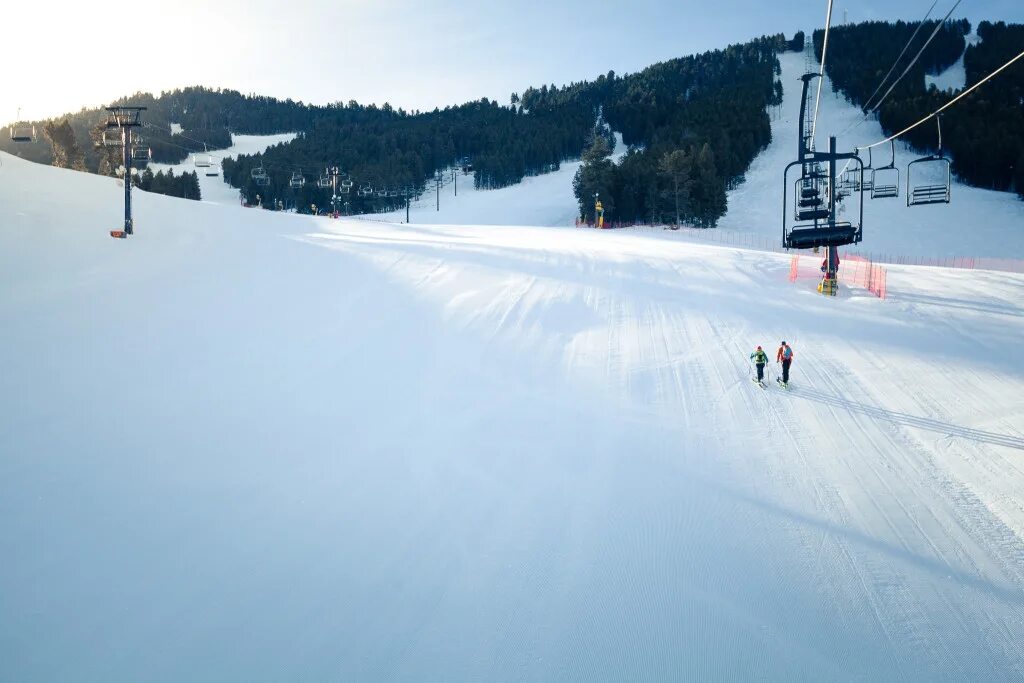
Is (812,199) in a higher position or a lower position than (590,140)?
lower

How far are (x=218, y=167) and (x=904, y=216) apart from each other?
121 m

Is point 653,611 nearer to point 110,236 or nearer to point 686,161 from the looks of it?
point 110,236

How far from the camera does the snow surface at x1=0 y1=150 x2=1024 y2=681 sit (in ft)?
20.9

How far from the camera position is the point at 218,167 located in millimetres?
117250

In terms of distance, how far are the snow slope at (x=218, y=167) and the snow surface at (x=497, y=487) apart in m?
58.4

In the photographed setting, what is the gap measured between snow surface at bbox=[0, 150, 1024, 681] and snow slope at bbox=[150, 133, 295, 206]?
58.4m

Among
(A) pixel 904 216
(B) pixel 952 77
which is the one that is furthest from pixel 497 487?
(B) pixel 952 77

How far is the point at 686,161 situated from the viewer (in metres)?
56.1

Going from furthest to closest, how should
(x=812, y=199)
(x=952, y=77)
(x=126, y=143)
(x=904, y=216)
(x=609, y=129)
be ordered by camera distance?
(x=609, y=129) → (x=952, y=77) → (x=904, y=216) → (x=126, y=143) → (x=812, y=199)

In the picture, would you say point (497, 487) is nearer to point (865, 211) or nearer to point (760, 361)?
point (760, 361)

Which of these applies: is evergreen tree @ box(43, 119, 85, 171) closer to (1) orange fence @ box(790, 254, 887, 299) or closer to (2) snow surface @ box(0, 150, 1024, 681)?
(2) snow surface @ box(0, 150, 1024, 681)

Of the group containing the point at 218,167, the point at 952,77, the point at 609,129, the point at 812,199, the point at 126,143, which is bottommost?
the point at 812,199

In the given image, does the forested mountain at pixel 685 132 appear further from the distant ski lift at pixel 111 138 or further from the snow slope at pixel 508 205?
the distant ski lift at pixel 111 138

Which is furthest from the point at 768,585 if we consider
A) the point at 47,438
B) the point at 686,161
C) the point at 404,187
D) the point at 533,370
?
the point at 404,187
